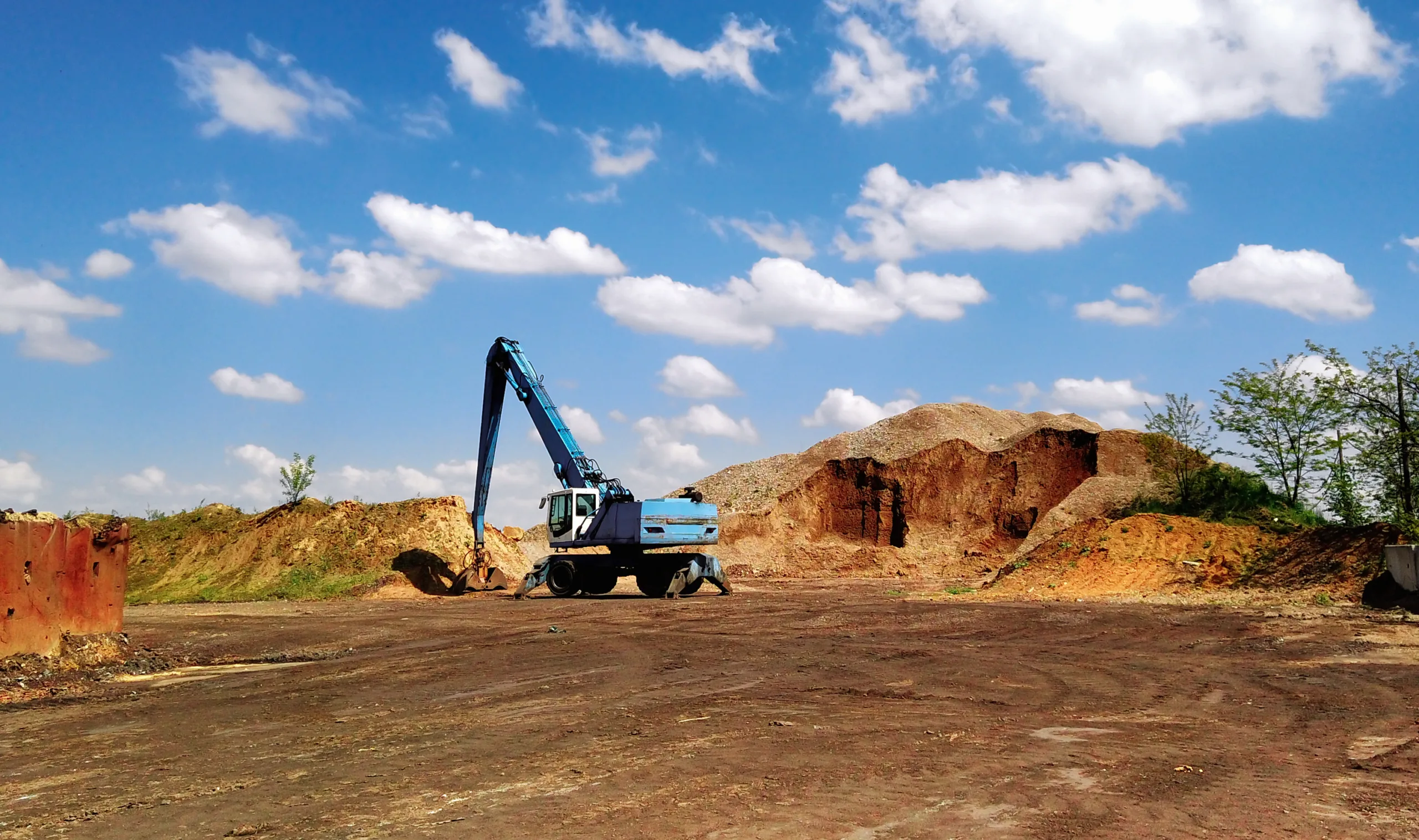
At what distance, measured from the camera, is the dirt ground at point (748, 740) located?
21.4 feet

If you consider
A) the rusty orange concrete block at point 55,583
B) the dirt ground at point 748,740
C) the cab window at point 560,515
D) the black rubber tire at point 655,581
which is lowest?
the dirt ground at point 748,740

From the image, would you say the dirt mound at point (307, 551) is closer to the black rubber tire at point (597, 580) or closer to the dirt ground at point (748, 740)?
the black rubber tire at point (597, 580)

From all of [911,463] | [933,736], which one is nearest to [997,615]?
[933,736]

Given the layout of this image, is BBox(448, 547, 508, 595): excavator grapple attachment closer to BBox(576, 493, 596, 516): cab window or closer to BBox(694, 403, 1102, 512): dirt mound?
BBox(576, 493, 596, 516): cab window

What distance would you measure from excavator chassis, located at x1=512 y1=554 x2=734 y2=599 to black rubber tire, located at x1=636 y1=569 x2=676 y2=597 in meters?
0.02

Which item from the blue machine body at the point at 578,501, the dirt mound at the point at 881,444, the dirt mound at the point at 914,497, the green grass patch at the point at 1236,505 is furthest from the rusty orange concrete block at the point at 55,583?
the dirt mound at the point at 881,444

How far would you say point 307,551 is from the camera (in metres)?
37.4

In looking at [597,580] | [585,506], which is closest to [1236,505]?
[597,580]

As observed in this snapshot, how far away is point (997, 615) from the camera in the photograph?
849 inches

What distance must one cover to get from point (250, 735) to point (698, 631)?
407 inches

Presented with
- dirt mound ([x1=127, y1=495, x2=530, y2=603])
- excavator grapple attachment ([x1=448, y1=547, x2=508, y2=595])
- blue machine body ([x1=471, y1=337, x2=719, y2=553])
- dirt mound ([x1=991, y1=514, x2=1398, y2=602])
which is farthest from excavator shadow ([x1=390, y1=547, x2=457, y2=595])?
dirt mound ([x1=991, y1=514, x2=1398, y2=602])

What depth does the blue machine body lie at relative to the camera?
29328mm

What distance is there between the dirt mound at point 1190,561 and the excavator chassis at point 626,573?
8.72 metres

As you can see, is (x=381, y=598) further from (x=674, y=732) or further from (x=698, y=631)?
(x=674, y=732)
